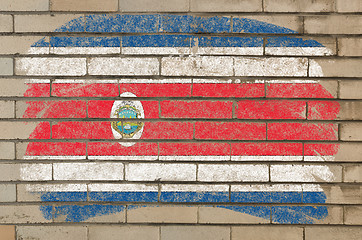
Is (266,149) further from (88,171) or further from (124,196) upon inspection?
(88,171)

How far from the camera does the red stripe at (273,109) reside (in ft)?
7.49

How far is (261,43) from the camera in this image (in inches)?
89.6

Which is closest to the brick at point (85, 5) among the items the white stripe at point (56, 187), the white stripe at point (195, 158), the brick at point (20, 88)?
the brick at point (20, 88)

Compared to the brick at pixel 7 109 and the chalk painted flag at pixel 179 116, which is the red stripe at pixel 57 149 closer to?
the chalk painted flag at pixel 179 116

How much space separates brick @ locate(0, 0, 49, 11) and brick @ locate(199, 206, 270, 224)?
2.58m

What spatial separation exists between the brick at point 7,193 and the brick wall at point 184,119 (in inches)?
0.6

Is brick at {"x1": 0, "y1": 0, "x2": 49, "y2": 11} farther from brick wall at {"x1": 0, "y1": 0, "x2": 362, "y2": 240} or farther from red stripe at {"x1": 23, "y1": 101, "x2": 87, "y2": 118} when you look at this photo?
red stripe at {"x1": 23, "y1": 101, "x2": 87, "y2": 118}

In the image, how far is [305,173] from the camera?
229 centimetres

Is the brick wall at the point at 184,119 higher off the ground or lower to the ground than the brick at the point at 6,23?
lower

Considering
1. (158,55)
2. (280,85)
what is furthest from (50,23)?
(280,85)

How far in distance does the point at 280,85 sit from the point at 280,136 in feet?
1.68

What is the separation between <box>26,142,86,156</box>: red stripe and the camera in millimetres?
2293

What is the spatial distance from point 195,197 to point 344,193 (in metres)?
1.50

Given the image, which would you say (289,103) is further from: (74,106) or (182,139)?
(74,106)
